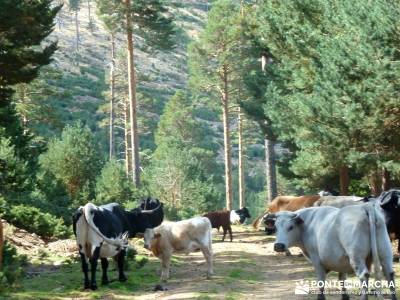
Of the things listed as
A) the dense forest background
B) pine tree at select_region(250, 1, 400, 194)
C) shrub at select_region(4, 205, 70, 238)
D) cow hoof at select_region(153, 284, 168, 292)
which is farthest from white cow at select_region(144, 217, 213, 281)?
shrub at select_region(4, 205, 70, 238)

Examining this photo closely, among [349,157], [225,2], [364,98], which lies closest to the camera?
[364,98]

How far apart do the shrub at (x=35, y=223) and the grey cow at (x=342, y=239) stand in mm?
13092

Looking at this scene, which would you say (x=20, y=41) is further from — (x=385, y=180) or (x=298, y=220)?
(x=385, y=180)

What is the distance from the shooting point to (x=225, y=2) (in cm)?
4434

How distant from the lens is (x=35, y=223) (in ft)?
70.4

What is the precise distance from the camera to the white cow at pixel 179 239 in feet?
45.6

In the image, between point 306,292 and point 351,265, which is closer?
point 351,265

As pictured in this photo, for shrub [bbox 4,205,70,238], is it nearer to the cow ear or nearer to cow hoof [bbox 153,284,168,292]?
cow hoof [bbox 153,284,168,292]

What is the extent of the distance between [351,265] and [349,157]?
11215 millimetres

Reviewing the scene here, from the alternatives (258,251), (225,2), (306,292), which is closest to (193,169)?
(225,2)

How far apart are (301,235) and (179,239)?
14.9 feet

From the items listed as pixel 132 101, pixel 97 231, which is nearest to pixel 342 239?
pixel 97 231

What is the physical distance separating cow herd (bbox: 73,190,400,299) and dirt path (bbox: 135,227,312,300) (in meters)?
0.73

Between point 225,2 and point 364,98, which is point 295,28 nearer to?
point 364,98
